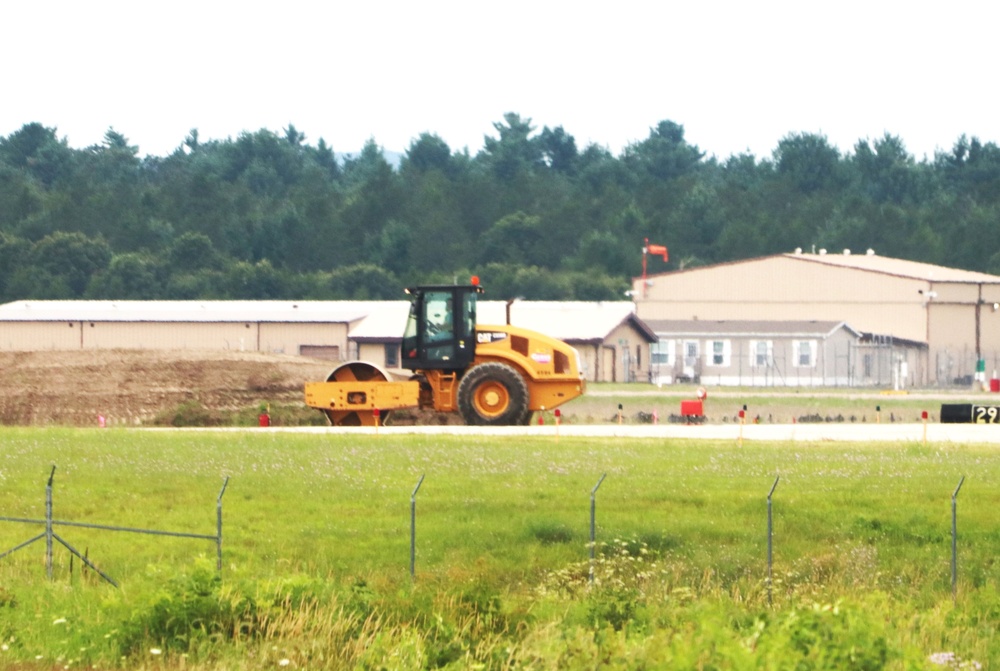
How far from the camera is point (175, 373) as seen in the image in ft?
158

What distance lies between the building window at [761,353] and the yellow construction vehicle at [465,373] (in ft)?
121

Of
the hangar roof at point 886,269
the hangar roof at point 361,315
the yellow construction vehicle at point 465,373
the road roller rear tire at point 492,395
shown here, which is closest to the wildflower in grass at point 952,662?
the yellow construction vehicle at point 465,373

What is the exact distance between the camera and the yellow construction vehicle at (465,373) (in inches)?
1528

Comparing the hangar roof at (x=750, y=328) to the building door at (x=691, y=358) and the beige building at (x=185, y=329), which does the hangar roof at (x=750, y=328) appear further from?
the beige building at (x=185, y=329)

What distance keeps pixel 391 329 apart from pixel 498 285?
39.5 meters

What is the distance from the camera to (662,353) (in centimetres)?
7712

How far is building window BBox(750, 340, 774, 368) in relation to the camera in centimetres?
7525

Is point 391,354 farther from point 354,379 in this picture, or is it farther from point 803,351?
point 354,379

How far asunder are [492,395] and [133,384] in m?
12.8

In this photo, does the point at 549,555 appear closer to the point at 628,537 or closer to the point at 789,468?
the point at 628,537

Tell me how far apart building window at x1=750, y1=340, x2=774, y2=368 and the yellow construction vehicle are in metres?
36.8

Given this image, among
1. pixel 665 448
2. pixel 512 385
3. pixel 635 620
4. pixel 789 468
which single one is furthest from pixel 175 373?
pixel 635 620

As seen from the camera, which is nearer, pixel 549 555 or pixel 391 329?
pixel 549 555

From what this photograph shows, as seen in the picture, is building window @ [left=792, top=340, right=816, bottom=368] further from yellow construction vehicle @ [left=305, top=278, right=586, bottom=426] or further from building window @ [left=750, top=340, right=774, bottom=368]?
yellow construction vehicle @ [left=305, top=278, right=586, bottom=426]
